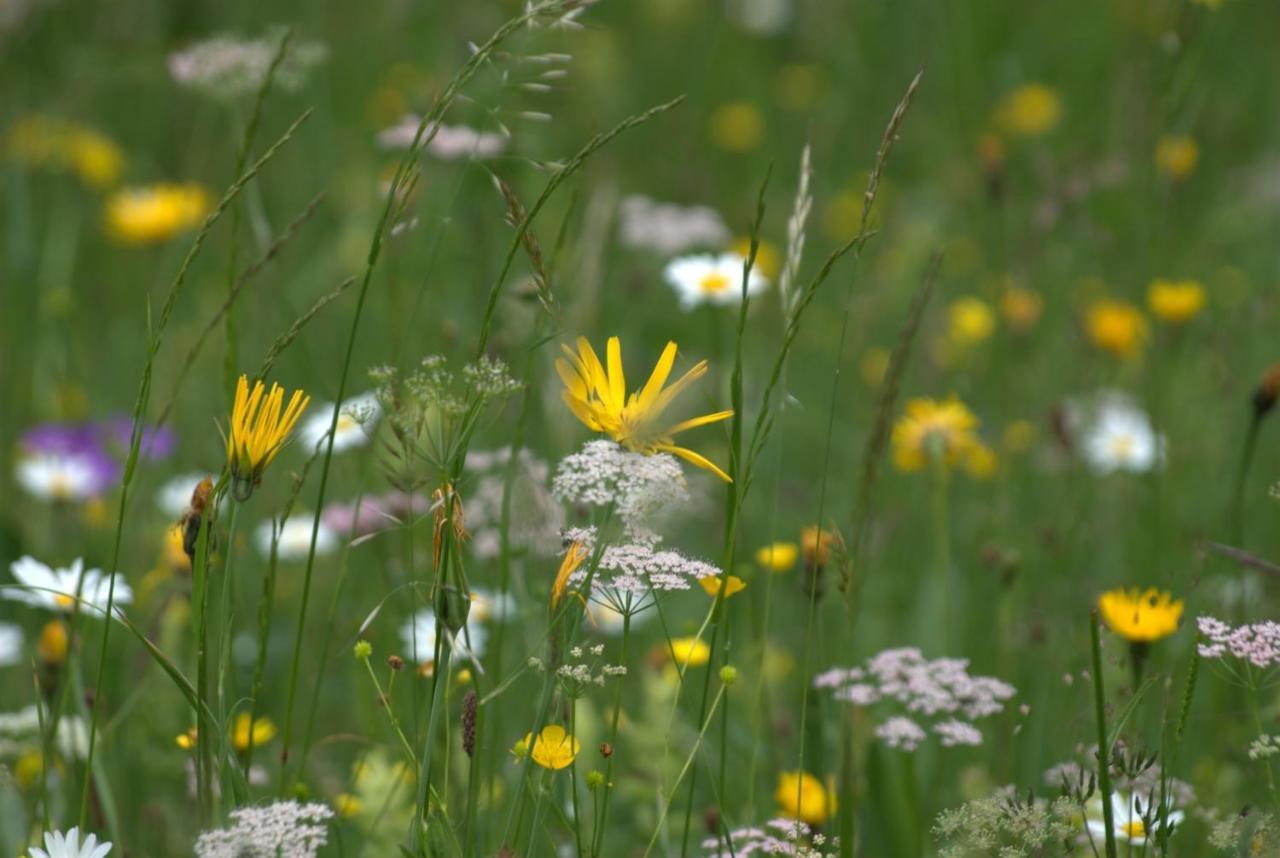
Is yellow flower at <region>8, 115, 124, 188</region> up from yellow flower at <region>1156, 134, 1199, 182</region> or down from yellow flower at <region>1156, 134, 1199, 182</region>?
up

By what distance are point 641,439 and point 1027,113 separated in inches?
143

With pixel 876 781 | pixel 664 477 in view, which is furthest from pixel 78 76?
pixel 664 477

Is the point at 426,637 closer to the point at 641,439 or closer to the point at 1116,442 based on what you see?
the point at 641,439

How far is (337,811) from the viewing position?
4.53ft

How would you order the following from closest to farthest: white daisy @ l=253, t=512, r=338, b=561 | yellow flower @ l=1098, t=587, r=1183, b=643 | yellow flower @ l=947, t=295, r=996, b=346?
yellow flower @ l=1098, t=587, r=1183, b=643, white daisy @ l=253, t=512, r=338, b=561, yellow flower @ l=947, t=295, r=996, b=346

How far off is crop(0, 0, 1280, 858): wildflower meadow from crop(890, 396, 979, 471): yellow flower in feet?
0.06

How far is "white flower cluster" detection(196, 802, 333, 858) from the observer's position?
2.92 ft

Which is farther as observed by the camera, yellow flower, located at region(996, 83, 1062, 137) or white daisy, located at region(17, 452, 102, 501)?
yellow flower, located at region(996, 83, 1062, 137)

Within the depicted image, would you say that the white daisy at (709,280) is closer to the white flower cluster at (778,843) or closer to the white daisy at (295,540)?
the white daisy at (295,540)

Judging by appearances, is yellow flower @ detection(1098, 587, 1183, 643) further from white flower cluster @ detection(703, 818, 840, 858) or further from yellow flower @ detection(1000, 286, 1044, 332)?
yellow flower @ detection(1000, 286, 1044, 332)

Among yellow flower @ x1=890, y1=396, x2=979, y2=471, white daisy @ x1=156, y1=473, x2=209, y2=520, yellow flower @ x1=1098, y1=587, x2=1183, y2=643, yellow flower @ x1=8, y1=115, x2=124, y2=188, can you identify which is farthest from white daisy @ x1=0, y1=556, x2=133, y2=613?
yellow flower @ x1=8, y1=115, x2=124, y2=188

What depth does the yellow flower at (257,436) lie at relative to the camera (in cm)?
101

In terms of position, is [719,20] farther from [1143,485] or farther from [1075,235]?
[1143,485]

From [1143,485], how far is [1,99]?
3.62 m
